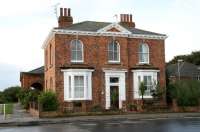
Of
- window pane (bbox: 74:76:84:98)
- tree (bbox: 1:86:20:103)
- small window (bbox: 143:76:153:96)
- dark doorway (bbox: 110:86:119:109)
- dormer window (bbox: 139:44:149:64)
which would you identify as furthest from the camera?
tree (bbox: 1:86:20:103)

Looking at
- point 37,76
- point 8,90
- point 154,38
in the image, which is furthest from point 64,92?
point 8,90

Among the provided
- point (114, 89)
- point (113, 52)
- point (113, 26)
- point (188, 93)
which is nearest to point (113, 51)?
point (113, 52)

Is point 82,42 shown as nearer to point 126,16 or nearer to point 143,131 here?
point 126,16

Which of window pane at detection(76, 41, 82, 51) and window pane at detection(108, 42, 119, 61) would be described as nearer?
window pane at detection(76, 41, 82, 51)

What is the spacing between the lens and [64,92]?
3809 centimetres

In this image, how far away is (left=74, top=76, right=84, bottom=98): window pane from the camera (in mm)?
38375

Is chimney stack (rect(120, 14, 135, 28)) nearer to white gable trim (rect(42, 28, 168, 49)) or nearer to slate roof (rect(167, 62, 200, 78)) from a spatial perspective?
white gable trim (rect(42, 28, 168, 49))

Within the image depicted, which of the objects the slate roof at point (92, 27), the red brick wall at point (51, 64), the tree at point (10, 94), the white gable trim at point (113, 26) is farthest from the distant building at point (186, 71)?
the red brick wall at point (51, 64)

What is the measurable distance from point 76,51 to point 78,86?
128 inches

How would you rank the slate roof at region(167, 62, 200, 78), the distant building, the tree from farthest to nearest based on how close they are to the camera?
the tree → the slate roof at region(167, 62, 200, 78) → the distant building

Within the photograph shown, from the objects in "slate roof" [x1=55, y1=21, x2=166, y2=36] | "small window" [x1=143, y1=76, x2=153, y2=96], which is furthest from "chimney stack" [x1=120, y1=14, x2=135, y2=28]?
"small window" [x1=143, y1=76, x2=153, y2=96]

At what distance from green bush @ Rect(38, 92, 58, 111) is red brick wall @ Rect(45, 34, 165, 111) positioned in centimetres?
364

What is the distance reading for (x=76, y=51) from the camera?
128 feet

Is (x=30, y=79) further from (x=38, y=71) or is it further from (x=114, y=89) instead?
(x=114, y=89)
